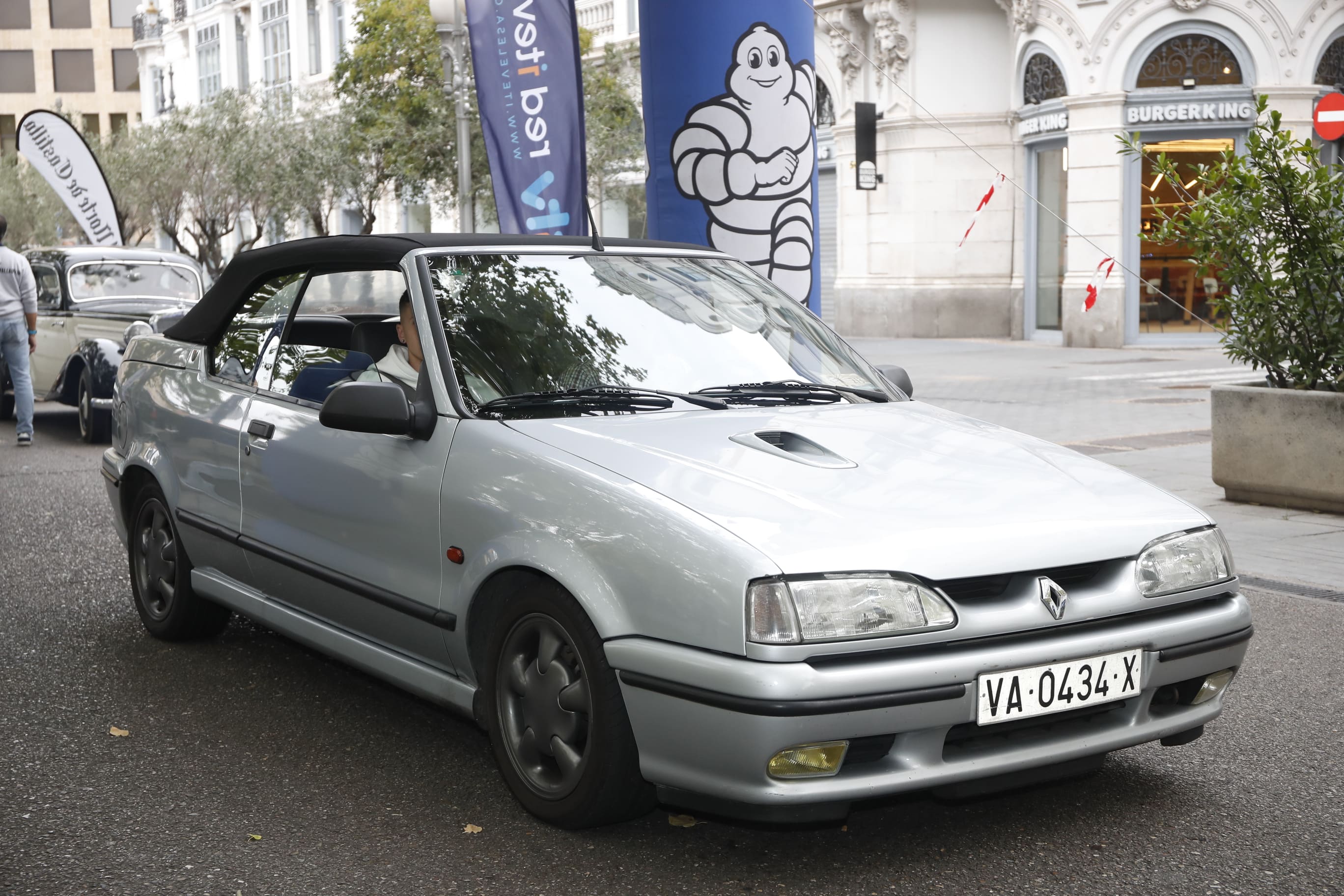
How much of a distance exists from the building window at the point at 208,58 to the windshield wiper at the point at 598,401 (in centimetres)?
5465

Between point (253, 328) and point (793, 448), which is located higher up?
point (253, 328)

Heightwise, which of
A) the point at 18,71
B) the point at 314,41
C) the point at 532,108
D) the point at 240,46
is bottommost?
the point at 532,108

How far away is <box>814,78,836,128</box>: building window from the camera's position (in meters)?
28.5

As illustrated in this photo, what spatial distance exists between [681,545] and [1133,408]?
39.7 ft

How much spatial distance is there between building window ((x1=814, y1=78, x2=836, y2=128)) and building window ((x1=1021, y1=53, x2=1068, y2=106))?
4.32 m

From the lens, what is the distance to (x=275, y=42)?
49.8 meters

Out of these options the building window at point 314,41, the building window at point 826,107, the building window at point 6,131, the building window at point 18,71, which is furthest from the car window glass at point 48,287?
the building window at point 18,71

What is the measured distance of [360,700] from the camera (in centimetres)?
495

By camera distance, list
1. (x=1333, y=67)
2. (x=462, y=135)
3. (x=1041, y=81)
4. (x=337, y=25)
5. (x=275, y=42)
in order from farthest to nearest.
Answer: (x=275, y=42) < (x=337, y=25) < (x=1041, y=81) < (x=1333, y=67) < (x=462, y=135)

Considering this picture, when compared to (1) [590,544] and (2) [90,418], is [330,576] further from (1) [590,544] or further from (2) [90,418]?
(2) [90,418]

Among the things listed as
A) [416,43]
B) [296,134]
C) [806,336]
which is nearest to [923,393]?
[806,336]

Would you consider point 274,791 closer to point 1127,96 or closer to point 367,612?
point 367,612

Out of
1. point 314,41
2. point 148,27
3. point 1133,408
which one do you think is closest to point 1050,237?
point 1133,408

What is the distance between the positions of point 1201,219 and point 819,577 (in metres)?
5.91
